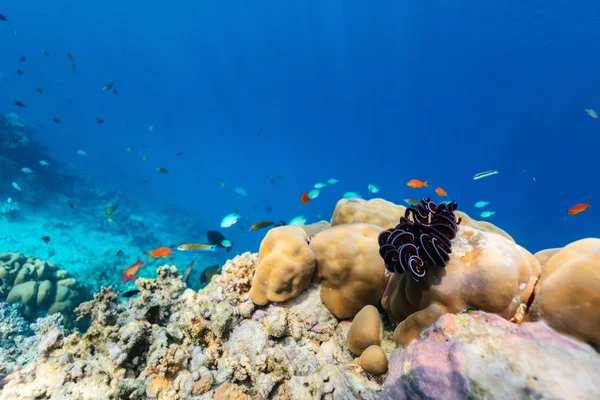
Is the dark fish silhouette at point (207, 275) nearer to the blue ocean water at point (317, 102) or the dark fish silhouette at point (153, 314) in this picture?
the dark fish silhouette at point (153, 314)

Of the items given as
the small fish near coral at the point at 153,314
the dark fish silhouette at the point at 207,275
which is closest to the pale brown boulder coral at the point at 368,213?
the small fish near coral at the point at 153,314

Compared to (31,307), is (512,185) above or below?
above

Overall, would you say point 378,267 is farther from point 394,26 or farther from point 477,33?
point 394,26

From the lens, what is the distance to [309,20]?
96.7 m

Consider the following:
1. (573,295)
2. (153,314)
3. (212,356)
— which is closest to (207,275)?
(153,314)

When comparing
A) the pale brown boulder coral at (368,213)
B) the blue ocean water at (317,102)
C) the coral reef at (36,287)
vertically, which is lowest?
the pale brown boulder coral at (368,213)

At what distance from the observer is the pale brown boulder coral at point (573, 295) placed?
81.5 inches

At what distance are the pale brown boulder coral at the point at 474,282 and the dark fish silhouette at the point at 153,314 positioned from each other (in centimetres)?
365

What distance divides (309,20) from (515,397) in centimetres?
11394

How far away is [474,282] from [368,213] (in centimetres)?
256

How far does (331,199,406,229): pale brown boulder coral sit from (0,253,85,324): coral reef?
10180 millimetres

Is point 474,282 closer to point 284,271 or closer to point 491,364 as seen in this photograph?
point 491,364

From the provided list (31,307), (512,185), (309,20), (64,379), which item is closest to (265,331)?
(64,379)

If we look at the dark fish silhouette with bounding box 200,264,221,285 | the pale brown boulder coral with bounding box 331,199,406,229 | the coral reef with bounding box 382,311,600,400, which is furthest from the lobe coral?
the dark fish silhouette with bounding box 200,264,221,285
